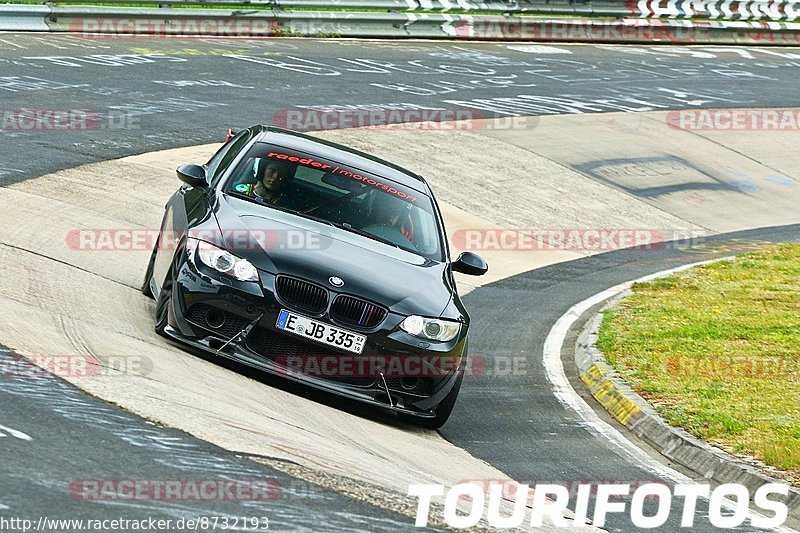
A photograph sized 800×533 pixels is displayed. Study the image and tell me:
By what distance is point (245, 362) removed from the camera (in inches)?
312

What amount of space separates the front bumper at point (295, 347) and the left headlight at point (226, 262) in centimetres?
5

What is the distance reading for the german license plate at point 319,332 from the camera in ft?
25.7

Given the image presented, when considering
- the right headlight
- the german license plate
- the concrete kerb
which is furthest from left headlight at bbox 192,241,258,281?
the concrete kerb

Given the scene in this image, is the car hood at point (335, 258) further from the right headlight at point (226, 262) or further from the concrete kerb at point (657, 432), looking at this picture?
the concrete kerb at point (657, 432)

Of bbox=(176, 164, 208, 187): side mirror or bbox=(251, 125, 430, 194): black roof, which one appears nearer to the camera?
bbox=(176, 164, 208, 187): side mirror

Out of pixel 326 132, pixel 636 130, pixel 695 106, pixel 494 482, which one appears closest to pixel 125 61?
pixel 326 132

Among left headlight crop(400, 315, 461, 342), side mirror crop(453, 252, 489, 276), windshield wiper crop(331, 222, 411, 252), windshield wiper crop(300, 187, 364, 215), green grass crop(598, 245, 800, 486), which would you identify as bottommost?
green grass crop(598, 245, 800, 486)

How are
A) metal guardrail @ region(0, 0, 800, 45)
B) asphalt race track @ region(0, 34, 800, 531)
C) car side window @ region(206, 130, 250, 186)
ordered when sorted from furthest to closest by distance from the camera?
metal guardrail @ region(0, 0, 800, 45), car side window @ region(206, 130, 250, 186), asphalt race track @ region(0, 34, 800, 531)

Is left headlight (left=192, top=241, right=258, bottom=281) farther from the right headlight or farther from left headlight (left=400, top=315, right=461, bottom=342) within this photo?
left headlight (left=400, top=315, right=461, bottom=342)

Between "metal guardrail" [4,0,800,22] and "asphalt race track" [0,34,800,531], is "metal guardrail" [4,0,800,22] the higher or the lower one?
the higher one

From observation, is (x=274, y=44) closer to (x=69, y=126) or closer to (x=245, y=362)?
(x=69, y=126)

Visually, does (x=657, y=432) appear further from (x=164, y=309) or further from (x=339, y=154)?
(x=164, y=309)

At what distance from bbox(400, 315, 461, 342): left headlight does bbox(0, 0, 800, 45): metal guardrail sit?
1546cm

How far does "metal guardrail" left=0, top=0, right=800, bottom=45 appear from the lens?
2292cm
